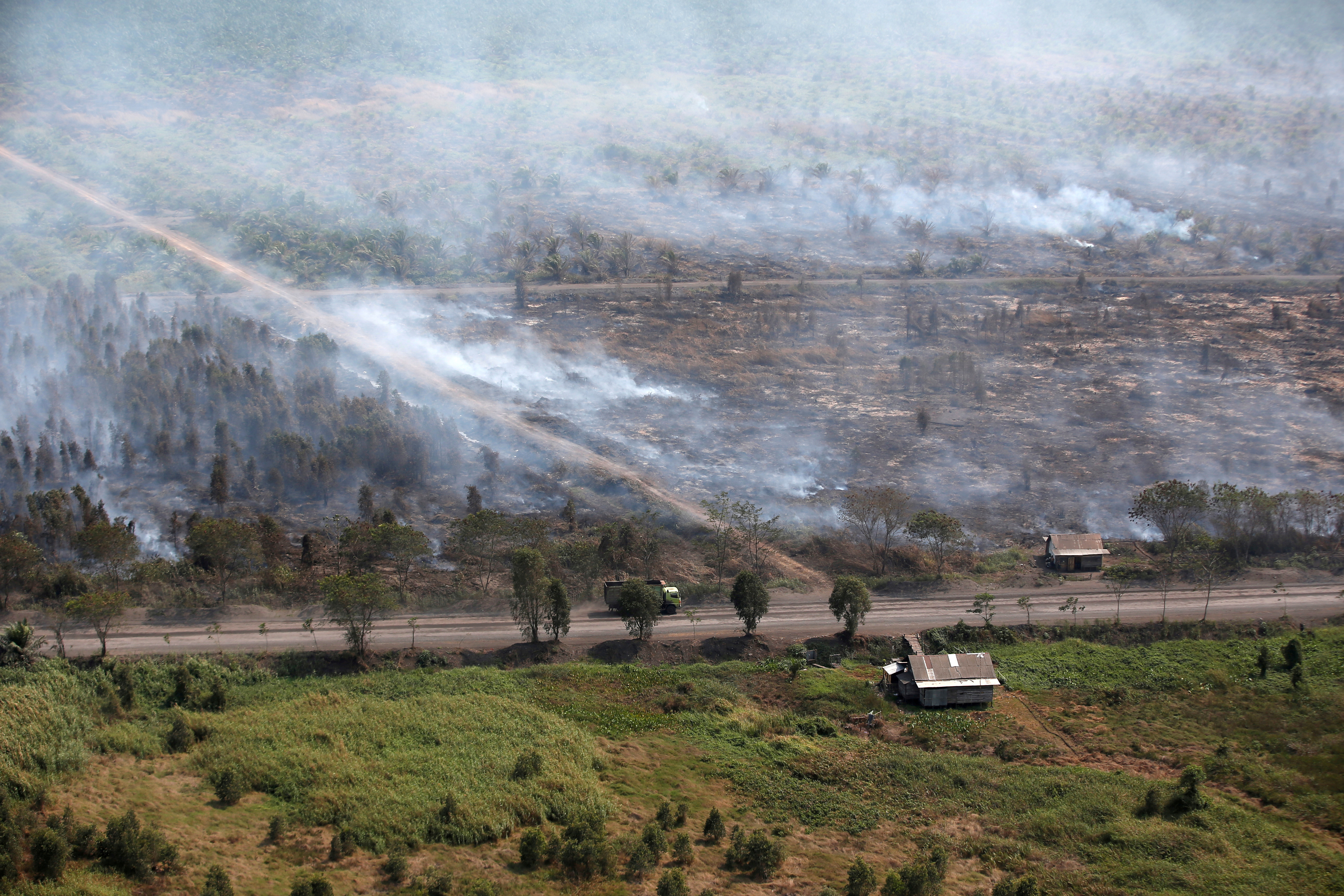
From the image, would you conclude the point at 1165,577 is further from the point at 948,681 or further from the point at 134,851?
the point at 134,851

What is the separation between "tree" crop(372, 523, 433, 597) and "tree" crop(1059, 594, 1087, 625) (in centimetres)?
3854

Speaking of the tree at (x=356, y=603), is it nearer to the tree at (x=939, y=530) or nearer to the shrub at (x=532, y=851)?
the shrub at (x=532, y=851)

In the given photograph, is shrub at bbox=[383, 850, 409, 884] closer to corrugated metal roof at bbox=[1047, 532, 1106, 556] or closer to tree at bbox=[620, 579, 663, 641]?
tree at bbox=[620, 579, 663, 641]

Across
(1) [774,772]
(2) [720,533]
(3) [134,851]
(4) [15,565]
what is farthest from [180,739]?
(2) [720,533]

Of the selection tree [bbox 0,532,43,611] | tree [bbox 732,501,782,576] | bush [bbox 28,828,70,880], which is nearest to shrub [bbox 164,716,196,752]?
bush [bbox 28,828,70,880]

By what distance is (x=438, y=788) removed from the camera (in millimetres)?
39531

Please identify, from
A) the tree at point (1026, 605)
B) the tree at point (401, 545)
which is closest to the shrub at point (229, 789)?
→ the tree at point (401, 545)

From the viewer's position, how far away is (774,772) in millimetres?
43375

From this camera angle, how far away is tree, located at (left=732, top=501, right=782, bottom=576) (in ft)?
209

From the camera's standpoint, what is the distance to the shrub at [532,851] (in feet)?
117

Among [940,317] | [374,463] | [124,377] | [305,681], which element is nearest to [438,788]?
[305,681]

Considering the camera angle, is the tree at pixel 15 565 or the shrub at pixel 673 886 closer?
the shrub at pixel 673 886

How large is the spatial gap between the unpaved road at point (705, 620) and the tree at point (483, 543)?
201 inches

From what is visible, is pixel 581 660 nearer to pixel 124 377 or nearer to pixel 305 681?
pixel 305 681
